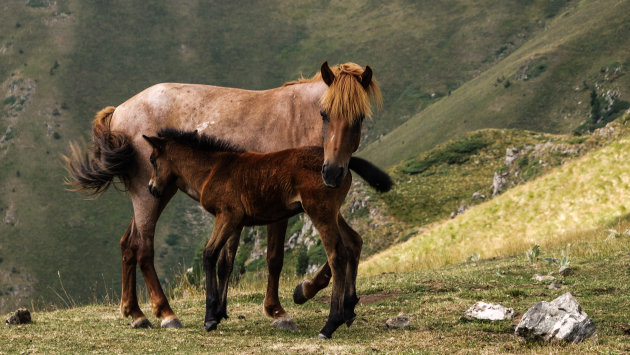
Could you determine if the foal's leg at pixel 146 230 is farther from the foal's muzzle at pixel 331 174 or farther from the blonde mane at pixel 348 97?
the foal's muzzle at pixel 331 174

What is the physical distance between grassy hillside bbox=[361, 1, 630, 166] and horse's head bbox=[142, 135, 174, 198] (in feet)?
384

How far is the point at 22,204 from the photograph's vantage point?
147875 millimetres

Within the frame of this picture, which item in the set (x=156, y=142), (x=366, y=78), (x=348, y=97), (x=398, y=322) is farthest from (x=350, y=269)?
(x=156, y=142)

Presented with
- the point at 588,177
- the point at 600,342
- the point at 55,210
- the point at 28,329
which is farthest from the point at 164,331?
the point at 55,210

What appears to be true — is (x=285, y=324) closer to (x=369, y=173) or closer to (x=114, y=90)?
(x=369, y=173)

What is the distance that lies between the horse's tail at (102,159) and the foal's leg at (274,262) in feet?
9.25

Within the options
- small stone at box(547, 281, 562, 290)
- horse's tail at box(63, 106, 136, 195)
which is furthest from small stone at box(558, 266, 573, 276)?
horse's tail at box(63, 106, 136, 195)

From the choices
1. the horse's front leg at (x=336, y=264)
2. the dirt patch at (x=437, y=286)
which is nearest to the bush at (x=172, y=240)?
the dirt patch at (x=437, y=286)

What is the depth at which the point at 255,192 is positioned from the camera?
9.05 m

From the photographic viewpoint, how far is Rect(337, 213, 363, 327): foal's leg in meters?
8.71

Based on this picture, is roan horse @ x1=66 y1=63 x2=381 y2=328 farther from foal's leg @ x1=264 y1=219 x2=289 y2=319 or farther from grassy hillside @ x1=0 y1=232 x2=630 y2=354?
grassy hillside @ x1=0 y1=232 x2=630 y2=354

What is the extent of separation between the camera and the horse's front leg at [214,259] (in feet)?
29.7

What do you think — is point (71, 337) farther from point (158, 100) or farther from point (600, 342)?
point (600, 342)

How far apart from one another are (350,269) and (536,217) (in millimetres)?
16087
